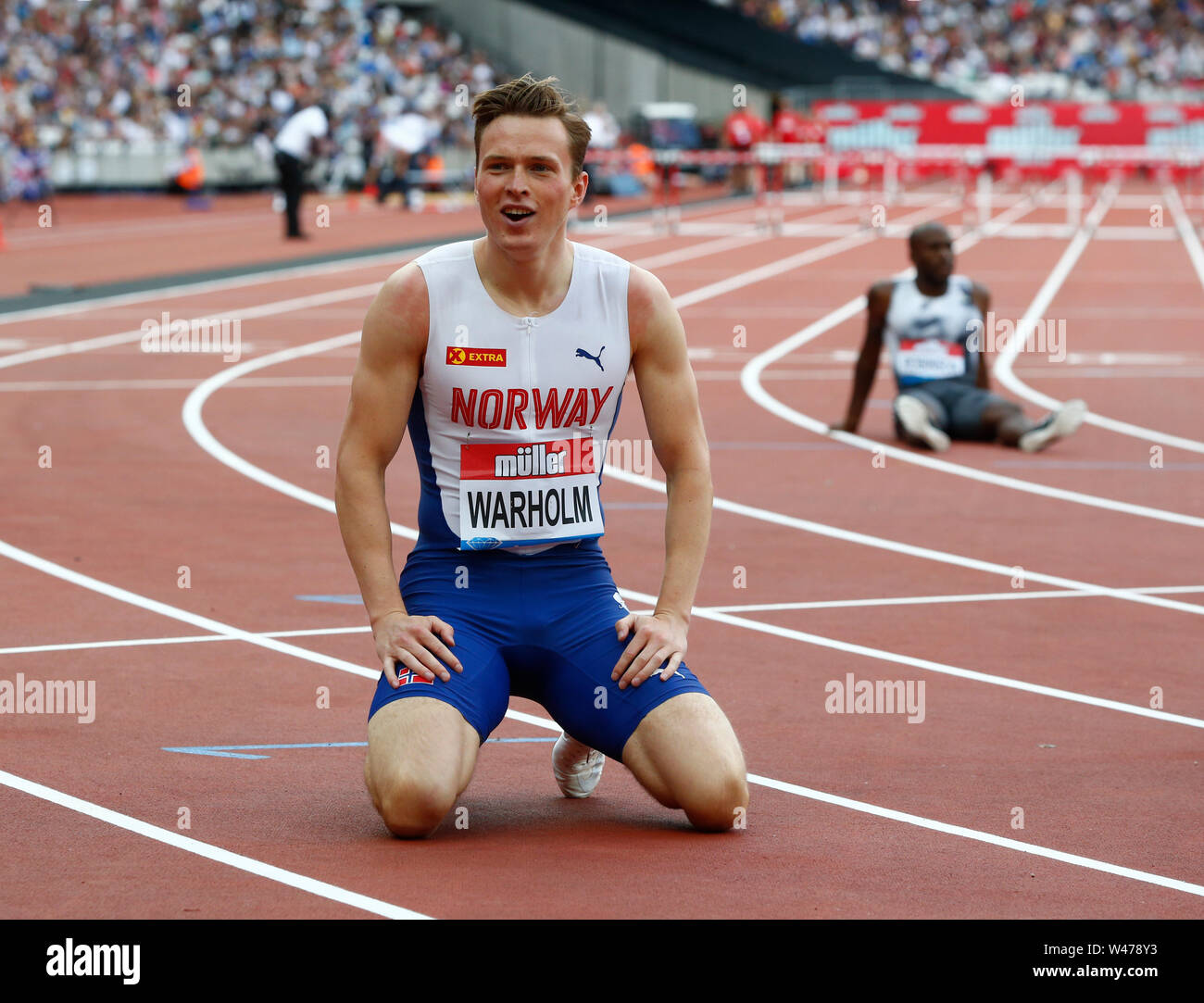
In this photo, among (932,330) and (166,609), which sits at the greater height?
(932,330)

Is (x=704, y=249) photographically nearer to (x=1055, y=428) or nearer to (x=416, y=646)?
(x=1055, y=428)

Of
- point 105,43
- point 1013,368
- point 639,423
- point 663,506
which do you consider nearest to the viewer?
point 663,506

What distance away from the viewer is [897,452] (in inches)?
472

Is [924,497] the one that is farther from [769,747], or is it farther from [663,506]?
[769,747]

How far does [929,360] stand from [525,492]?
738 cm

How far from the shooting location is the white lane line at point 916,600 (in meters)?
7.96

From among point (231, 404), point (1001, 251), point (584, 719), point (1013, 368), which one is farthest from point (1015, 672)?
point (1001, 251)

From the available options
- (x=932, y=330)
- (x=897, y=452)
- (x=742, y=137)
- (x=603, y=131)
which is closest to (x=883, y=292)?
(x=932, y=330)

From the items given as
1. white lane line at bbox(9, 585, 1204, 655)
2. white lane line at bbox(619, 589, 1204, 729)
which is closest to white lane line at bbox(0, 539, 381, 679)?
white lane line at bbox(9, 585, 1204, 655)

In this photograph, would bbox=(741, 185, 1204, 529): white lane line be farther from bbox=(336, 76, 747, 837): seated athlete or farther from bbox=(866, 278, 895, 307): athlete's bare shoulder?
bbox=(336, 76, 747, 837): seated athlete

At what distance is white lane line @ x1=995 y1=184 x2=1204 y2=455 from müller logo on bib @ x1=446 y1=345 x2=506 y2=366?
5805 millimetres

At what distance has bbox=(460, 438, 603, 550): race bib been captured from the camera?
5.21m
